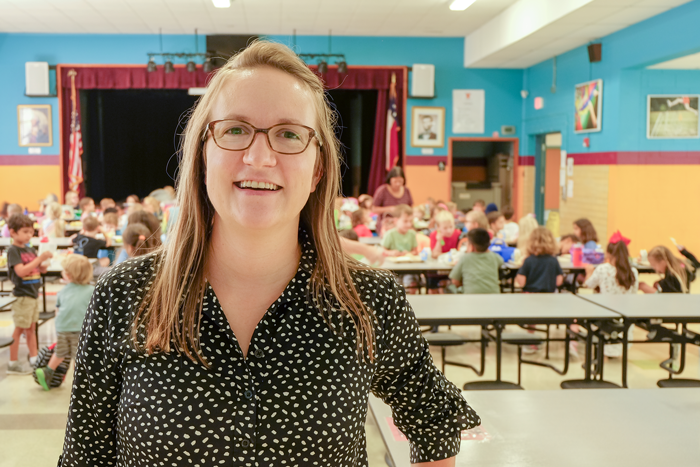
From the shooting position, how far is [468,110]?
501 inches

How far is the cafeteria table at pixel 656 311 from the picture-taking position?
374 cm

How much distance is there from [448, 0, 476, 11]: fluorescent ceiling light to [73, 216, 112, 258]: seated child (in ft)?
20.2

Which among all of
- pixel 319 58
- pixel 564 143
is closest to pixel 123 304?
pixel 564 143

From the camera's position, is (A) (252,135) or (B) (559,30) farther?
(B) (559,30)

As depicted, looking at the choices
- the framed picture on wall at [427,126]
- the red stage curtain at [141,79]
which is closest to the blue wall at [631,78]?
the framed picture on wall at [427,126]

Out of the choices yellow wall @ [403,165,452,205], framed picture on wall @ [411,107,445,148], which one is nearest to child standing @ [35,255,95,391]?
yellow wall @ [403,165,452,205]

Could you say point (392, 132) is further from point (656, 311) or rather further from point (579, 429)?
point (579, 429)

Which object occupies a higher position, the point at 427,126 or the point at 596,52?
the point at 596,52

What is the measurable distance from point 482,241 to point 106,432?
452 cm

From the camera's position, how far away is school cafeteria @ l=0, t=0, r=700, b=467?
1.14m

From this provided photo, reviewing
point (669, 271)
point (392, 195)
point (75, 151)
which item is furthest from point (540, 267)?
point (75, 151)

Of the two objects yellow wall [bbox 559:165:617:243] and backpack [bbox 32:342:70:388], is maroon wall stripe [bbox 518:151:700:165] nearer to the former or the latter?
yellow wall [bbox 559:165:617:243]

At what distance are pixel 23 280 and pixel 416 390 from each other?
452cm

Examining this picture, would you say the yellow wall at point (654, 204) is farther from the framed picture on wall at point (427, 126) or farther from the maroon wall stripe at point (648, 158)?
the framed picture on wall at point (427, 126)
